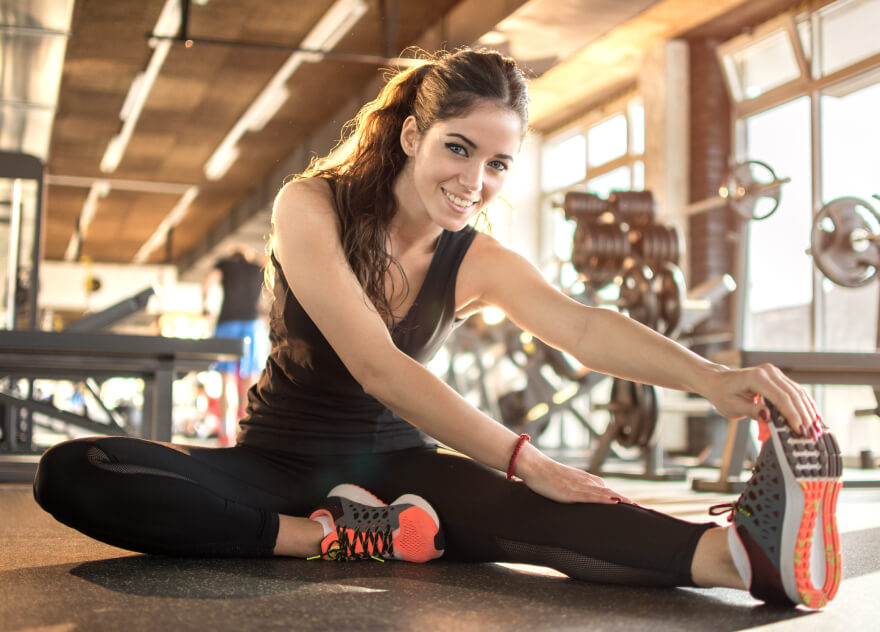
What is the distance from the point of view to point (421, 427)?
4.55ft

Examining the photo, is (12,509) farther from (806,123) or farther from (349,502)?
(806,123)

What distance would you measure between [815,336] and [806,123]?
4.89 ft

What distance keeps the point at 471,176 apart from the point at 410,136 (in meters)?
0.17

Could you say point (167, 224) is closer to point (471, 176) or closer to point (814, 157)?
point (814, 157)

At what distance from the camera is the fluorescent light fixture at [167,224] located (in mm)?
12583

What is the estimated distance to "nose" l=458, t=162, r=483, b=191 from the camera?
4.82ft

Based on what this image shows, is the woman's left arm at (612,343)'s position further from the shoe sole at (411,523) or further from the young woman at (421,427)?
the shoe sole at (411,523)

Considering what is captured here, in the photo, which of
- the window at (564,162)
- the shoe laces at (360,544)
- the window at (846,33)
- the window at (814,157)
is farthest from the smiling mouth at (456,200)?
the window at (564,162)

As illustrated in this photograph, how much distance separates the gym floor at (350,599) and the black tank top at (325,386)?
0.65 feet

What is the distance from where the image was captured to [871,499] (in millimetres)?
3090

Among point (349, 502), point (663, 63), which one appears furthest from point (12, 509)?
point (663, 63)

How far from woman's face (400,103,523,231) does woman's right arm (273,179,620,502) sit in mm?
167

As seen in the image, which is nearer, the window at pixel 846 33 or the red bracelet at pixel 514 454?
Result: the red bracelet at pixel 514 454

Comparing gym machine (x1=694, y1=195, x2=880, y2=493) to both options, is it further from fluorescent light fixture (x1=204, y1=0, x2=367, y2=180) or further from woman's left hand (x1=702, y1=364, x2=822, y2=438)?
fluorescent light fixture (x1=204, y1=0, x2=367, y2=180)
